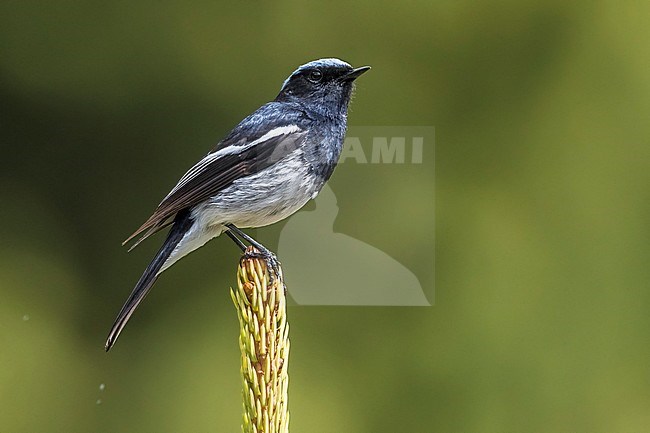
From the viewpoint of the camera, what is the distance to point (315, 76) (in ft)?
7.67

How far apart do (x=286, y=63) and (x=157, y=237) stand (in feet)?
2.67

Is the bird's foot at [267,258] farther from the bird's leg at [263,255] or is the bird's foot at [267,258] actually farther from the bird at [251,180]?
the bird at [251,180]

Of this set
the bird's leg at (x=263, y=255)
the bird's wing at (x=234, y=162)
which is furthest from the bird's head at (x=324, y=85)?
the bird's leg at (x=263, y=255)

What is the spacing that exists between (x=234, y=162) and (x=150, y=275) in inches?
13.9

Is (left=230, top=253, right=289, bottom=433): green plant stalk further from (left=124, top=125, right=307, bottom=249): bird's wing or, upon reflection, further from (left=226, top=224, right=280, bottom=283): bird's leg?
(left=124, top=125, right=307, bottom=249): bird's wing

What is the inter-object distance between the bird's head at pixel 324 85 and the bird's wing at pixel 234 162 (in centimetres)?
12

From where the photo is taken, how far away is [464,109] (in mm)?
3414

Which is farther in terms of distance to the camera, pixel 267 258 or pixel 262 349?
pixel 267 258

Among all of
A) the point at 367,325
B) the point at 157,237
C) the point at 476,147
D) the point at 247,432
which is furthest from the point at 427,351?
the point at 247,432

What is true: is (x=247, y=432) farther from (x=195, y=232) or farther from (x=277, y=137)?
(x=277, y=137)

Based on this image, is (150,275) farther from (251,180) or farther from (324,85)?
(324,85)

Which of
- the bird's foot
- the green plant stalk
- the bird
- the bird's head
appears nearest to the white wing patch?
Answer: the bird

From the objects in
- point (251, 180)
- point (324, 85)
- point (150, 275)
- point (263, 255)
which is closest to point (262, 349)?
point (263, 255)

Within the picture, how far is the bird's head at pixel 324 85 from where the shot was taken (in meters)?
A: 2.32
